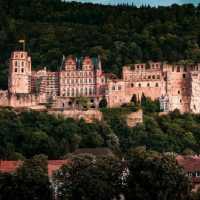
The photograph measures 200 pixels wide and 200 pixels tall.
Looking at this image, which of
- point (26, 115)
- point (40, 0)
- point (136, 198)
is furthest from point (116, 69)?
point (136, 198)

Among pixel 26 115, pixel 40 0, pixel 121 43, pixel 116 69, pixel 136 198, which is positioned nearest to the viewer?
pixel 136 198

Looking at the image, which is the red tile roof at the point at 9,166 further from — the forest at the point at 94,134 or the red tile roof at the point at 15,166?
the forest at the point at 94,134

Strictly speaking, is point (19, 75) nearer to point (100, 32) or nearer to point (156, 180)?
point (100, 32)

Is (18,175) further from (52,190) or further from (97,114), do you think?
(97,114)

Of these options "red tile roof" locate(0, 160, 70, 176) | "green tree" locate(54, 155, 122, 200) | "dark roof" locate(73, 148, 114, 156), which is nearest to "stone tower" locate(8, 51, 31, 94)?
"dark roof" locate(73, 148, 114, 156)

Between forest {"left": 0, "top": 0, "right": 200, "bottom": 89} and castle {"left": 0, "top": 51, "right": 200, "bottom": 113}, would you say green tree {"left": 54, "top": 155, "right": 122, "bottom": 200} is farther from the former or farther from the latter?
forest {"left": 0, "top": 0, "right": 200, "bottom": 89}

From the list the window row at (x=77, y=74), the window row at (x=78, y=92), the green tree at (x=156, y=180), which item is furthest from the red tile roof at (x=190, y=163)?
the window row at (x=77, y=74)
